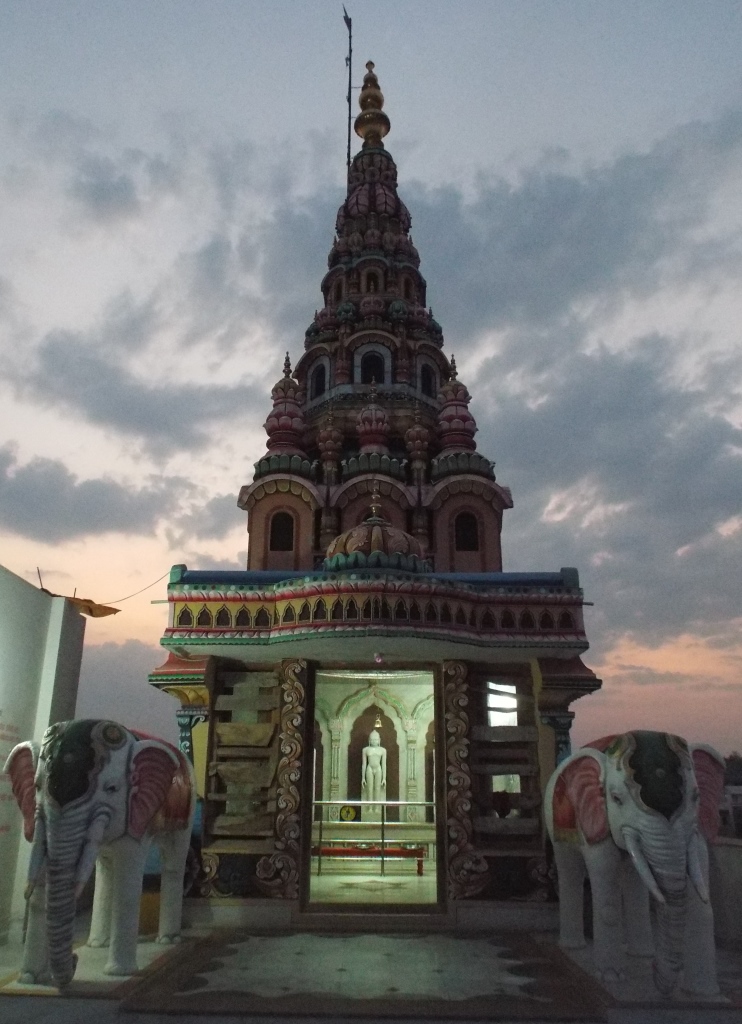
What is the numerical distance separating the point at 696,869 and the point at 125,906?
6579 millimetres

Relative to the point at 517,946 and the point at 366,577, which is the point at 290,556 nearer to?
the point at 366,577

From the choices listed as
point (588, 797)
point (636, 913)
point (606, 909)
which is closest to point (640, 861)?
point (606, 909)

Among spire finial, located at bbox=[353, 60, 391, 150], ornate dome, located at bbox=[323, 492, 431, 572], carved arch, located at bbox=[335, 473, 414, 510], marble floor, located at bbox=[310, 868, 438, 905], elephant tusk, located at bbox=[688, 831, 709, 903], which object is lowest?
marble floor, located at bbox=[310, 868, 438, 905]

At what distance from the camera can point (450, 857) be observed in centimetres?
1273

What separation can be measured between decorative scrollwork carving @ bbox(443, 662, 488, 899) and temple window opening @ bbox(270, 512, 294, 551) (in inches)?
331

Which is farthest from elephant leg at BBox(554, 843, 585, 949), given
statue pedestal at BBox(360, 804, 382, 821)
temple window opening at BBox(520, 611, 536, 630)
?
statue pedestal at BBox(360, 804, 382, 821)

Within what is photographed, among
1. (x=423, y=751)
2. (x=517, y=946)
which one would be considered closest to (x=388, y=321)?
(x=423, y=751)

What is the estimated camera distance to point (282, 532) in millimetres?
21250

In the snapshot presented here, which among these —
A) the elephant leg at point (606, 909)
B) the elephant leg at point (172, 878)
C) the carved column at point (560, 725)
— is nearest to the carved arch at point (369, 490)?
the carved column at point (560, 725)

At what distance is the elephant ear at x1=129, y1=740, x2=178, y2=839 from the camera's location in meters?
9.12

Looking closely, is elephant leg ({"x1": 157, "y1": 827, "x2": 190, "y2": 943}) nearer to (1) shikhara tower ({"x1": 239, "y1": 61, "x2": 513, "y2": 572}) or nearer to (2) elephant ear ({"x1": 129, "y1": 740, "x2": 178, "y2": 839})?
(2) elephant ear ({"x1": 129, "y1": 740, "x2": 178, "y2": 839})

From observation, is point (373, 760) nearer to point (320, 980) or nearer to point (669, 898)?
point (320, 980)

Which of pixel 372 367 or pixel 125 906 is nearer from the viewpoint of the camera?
pixel 125 906

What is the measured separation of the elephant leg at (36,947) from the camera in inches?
333
